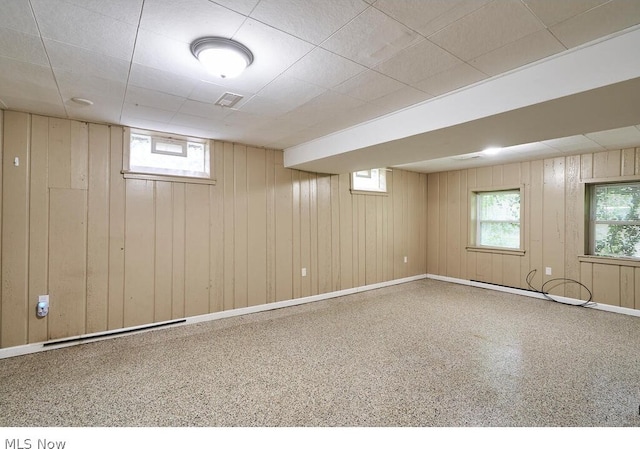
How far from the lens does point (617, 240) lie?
4.29 meters

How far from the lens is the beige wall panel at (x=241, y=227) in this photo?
13.4 feet

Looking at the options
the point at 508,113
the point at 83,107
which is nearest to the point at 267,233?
the point at 83,107

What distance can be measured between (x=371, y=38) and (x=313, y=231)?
10.8ft

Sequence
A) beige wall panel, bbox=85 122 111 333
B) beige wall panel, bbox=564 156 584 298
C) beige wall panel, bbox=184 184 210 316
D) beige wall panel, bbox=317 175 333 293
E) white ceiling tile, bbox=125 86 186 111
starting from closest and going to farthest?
white ceiling tile, bbox=125 86 186 111 → beige wall panel, bbox=85 122 111 333 → beige wall panel, bbox=184 184 210 316 → beige wall panel, bbox=564 156 584 298 → beige wall panel, bbox=317 175 333 293

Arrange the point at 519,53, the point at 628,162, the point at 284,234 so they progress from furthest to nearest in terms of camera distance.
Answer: the point at 284,234
the point at 628,162
the point at 519,53

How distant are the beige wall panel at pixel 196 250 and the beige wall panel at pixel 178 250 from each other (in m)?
0.04

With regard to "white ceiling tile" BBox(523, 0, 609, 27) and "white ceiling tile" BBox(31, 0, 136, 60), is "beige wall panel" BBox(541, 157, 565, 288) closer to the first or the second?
"white ceiling tile" BBox(523, 0, 609, 27)

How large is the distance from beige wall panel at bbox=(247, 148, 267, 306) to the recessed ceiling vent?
1475 millimetres

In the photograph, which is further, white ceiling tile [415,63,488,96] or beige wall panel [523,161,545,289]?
beige wall panel [523,161,545,289]

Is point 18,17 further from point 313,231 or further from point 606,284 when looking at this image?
point 606,284

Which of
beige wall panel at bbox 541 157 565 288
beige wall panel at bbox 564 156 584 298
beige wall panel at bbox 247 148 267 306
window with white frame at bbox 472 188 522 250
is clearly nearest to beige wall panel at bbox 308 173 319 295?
beige wall panel at bbox 247 148 267 306

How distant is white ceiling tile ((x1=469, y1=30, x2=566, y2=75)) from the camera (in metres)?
1.74

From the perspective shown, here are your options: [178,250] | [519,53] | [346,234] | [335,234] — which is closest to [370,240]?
[346,234]

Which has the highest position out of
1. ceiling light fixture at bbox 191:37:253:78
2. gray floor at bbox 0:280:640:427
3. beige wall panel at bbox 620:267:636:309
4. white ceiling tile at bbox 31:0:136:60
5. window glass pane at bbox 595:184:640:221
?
white ceiling tile at bbox 31:0:136:60
